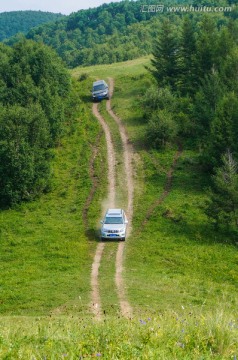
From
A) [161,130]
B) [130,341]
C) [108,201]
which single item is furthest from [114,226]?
[130,341]

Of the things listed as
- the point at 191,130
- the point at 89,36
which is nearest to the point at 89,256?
the point at 191,130

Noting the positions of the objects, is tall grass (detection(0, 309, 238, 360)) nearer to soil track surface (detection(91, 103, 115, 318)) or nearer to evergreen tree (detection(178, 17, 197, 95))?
soil track surface (detection(91, 103, 115, 318))

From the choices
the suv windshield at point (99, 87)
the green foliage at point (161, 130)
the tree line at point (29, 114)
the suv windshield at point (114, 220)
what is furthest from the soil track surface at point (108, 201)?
the tree line at point (29, 114)

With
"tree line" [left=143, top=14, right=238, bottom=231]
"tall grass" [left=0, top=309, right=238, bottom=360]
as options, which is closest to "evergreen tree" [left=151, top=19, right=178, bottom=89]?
"tree line" [left=143, top=14, right=238, bottom=231]

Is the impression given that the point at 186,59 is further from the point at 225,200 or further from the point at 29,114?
the point at 225,200

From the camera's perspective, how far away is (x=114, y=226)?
115ft

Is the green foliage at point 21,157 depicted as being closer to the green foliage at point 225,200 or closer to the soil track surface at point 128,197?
the soil track surface at point 128,197

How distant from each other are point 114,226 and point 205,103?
22983mm

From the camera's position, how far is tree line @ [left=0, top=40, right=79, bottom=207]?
4334cm

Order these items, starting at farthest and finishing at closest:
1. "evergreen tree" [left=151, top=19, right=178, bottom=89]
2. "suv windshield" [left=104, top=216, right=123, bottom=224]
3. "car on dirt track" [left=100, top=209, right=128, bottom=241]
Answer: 1. "evergreen tree" [left=151, top=19, right=178, bottom=89]
2. "suv windshield" [left=104, top=216, right=123, bottom=224]
3. "car on dirt track" [left=100, top=209, right=128, bottom=241]

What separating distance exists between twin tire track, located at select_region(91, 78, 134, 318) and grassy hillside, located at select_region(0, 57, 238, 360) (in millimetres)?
423

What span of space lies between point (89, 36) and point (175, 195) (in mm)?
149217

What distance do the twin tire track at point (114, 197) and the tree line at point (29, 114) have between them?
4.98 metres

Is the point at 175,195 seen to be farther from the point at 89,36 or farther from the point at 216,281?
the point at 89,36
